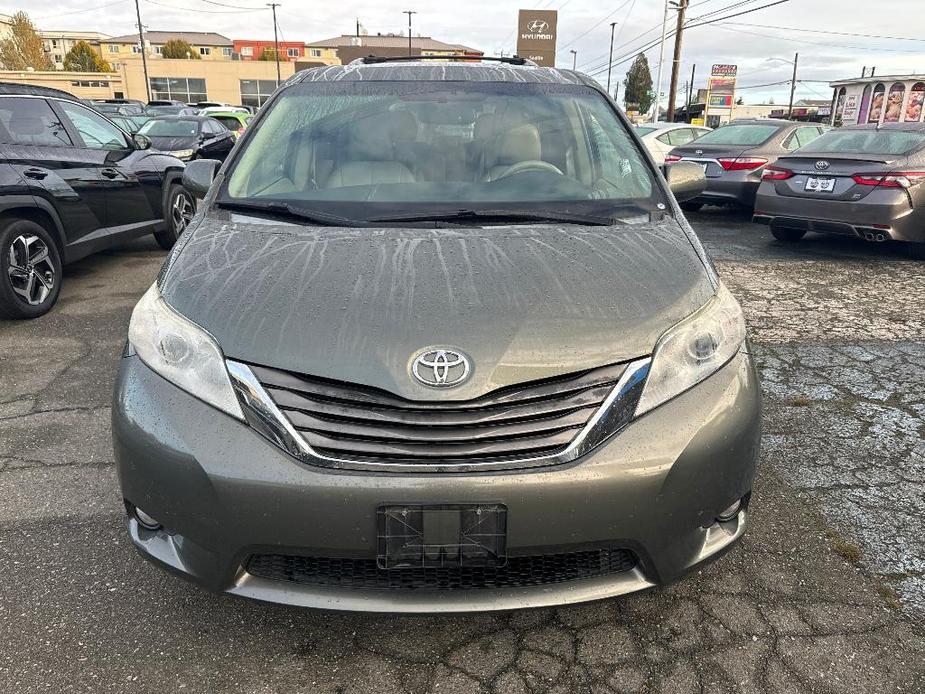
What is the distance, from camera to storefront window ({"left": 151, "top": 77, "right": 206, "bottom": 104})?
64875mm

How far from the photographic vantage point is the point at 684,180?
10.4ft

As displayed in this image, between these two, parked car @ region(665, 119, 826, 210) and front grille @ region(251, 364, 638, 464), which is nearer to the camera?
front grille @ region(251, 364, 638, 464)

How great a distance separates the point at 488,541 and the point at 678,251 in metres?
1.19

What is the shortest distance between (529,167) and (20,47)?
70.0m

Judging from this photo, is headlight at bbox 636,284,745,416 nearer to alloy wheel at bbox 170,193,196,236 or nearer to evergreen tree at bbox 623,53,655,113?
alloy wheel at bbox 170,193,196,236

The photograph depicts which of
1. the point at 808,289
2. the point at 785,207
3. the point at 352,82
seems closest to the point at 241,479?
the point at 352,82

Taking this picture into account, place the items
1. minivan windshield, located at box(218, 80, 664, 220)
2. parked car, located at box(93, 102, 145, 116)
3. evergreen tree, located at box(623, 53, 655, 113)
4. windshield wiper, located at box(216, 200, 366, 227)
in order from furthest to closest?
evergreen tree, located at box(623, 53, 655, 113) → parked car, located at box(93, 102, 145, 116) → minivan windshield, located at box(218, 80, 664, 220) → windshield wiper, located at box(216, 200, 366, 227)

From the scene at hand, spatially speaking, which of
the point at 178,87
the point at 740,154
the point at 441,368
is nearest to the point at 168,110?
the point at 740,154

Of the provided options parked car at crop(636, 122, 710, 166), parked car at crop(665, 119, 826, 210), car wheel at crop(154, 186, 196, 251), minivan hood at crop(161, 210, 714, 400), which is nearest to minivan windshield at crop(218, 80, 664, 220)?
minivan hood at crop(161, 210, 714, 400)

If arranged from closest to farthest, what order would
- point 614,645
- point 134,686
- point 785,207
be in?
point 134,686, point 614,645, point 785,207

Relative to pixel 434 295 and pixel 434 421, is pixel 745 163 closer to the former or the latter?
pixel 434 295

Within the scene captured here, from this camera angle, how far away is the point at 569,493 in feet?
5.44

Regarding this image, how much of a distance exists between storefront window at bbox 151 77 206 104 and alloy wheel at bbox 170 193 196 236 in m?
64.7

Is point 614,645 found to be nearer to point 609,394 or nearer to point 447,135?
point 609,394
